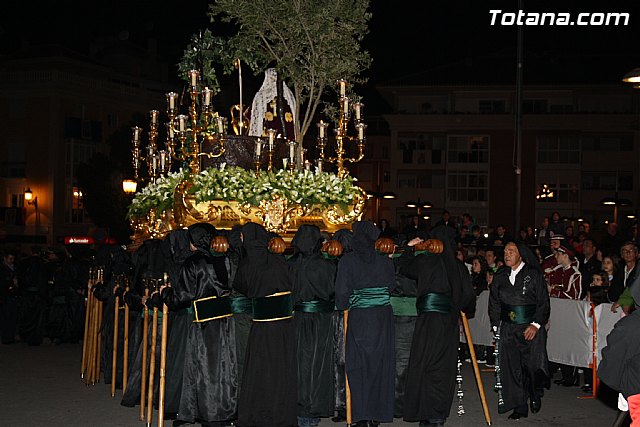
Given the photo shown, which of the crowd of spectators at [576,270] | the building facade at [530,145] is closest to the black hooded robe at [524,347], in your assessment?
the crowd of spectators at [576,270]

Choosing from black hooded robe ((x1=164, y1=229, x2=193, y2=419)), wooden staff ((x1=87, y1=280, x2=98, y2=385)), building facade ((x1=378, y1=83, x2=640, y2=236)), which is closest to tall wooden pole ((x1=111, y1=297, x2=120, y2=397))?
wooden staff ((x1=87, y1=280, x2=98, y2=385))

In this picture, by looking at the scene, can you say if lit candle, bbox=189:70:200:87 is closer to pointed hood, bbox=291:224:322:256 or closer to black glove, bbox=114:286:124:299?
black glove, bbox=114:286:124:299

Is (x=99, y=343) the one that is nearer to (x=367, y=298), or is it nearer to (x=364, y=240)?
(x=367, y=298)

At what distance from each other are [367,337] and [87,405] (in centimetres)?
373

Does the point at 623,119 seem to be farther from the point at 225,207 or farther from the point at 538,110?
the point at 225,207

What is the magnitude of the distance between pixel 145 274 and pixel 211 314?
1794 mm

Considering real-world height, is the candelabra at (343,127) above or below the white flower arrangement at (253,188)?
above

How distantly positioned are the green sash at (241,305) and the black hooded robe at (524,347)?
3042mm

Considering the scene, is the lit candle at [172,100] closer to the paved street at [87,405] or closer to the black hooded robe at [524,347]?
the paved street at [87,405]

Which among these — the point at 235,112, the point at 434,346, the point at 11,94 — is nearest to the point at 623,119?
the point at 11,94

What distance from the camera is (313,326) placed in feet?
32.3

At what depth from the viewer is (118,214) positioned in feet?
149

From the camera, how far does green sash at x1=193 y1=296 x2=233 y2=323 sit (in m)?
9.09

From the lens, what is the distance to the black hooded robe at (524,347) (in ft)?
33.3
